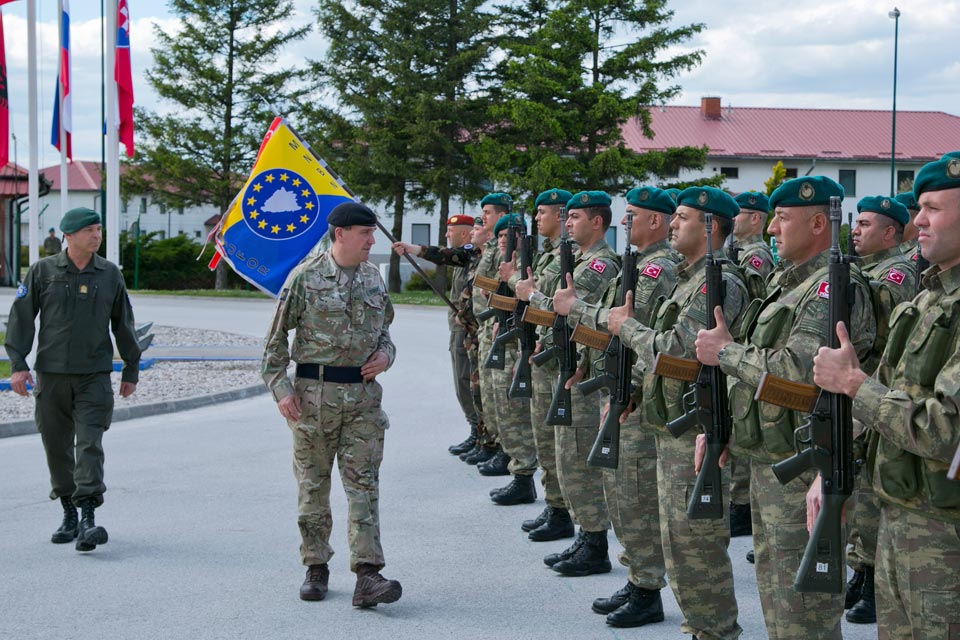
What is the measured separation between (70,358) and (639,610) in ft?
13.0

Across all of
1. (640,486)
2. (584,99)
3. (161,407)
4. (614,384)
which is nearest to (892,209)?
(614,384)

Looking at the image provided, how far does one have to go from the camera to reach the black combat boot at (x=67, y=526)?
7004 mm

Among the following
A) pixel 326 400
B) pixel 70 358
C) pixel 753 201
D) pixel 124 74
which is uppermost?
pixel 124 74

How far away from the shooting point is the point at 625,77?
1582 inches

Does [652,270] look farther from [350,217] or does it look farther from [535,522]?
[535,522]

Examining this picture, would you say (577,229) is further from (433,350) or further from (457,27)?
(457,27)

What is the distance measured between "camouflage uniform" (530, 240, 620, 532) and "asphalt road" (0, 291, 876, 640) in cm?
37

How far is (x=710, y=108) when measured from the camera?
209 feet

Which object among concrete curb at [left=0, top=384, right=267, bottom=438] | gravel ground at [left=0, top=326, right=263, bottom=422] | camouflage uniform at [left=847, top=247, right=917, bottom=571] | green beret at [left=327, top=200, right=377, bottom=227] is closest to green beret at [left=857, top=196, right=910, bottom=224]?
camouflage uniform at [left=847, top=247, right=917, bottom=571]

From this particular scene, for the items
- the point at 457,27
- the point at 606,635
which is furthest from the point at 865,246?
the point at 457,27

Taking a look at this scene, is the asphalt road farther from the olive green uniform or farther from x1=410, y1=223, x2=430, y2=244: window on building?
x1=410, y1=223, x2=430, y2=244: window on building

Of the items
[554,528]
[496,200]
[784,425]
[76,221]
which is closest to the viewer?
[784,425]

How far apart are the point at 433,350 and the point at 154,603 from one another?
14593 mm

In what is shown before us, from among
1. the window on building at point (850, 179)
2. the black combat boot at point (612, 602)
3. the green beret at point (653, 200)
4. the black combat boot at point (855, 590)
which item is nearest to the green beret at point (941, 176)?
the green beret at point (653, 200)
